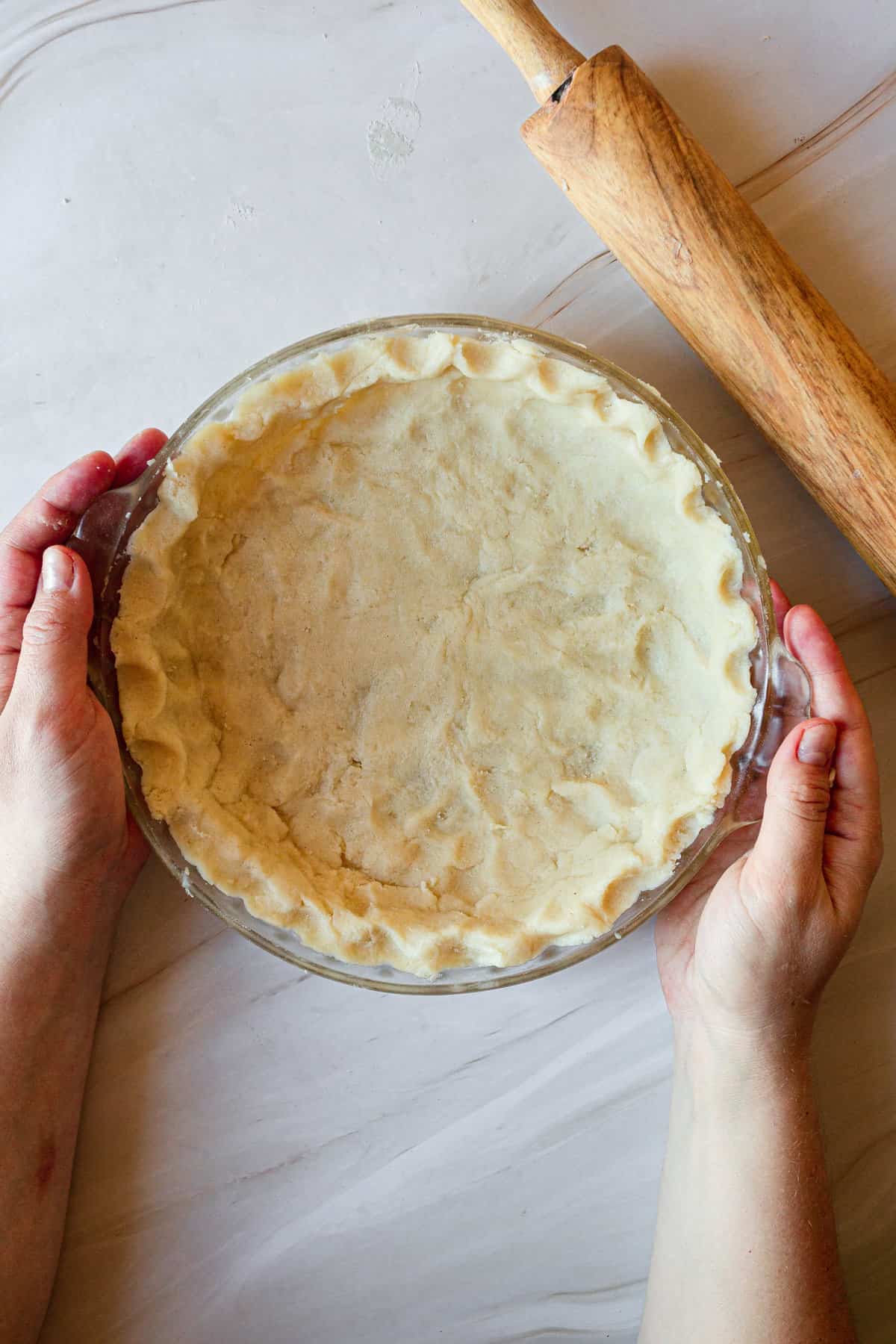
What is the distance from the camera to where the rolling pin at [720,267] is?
109cm

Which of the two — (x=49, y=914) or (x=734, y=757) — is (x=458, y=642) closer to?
(x=734, y=757)

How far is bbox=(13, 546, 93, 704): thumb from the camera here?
1037mm

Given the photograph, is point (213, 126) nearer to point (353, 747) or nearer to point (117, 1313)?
point (353, 747)

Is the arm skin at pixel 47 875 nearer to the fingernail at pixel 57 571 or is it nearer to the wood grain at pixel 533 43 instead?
the fingernail at pixel 57 571

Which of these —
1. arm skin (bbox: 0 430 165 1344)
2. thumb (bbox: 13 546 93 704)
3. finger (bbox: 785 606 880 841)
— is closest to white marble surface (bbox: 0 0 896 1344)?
arm skin (bbox: 0 430 165 1344)

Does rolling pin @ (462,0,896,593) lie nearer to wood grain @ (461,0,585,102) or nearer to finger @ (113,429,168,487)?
wood grain @ (461,0,585,102)

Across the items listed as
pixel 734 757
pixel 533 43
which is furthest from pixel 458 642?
pixel 533 43

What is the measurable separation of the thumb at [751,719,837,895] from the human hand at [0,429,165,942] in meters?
0.72

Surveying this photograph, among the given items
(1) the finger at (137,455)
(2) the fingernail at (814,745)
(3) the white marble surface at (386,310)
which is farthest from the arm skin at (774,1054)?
(1) the finger at (137,455)

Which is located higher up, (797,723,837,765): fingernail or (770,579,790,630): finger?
(770,579,790,630): finger

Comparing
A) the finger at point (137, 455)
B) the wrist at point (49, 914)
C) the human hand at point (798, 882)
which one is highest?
the finger at point (137, 455)

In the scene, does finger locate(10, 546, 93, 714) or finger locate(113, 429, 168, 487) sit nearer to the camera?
finger locate(10, 546, 93, 714)

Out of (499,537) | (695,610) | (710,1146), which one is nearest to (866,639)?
(695,610)

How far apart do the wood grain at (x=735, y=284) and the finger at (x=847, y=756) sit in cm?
15
